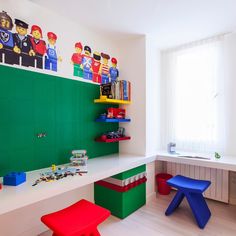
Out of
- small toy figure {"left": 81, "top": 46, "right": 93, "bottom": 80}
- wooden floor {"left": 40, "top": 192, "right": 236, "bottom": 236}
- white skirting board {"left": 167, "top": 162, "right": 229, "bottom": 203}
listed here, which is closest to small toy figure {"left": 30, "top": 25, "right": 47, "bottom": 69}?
small toy figure {"left": 81, "top": 46, "right": 93, "bottom": 80}

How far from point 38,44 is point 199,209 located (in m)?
2.71

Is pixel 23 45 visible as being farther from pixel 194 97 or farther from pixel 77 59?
pixel 194 97

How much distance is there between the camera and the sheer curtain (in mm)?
2666

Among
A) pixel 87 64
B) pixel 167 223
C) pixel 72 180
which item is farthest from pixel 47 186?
pixel 87 64

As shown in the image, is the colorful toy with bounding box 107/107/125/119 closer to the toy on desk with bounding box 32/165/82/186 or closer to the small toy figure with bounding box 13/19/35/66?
the toy on desk with bounding box 32/165/82/186

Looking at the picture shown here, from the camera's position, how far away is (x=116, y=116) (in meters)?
2.67

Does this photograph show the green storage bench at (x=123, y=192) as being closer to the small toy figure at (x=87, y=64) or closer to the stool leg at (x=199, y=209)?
the stool leg at (x=199, y=209)

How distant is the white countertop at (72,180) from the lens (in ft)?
4.15

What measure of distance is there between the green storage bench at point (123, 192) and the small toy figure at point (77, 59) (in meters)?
1.44

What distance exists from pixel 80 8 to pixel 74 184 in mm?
1917

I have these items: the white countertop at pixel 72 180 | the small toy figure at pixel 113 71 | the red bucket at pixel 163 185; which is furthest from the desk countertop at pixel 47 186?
the small toy figure at pixel 113 71

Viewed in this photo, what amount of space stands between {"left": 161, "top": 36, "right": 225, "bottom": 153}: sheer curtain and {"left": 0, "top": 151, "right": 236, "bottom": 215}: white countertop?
0.45 meters

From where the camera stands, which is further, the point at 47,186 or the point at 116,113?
the point at 116,113

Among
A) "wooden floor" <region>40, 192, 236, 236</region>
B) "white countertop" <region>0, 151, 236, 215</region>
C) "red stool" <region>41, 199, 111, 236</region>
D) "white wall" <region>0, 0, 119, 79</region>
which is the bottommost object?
"wooden floor" <region>40, 192, 236, 236</region>
